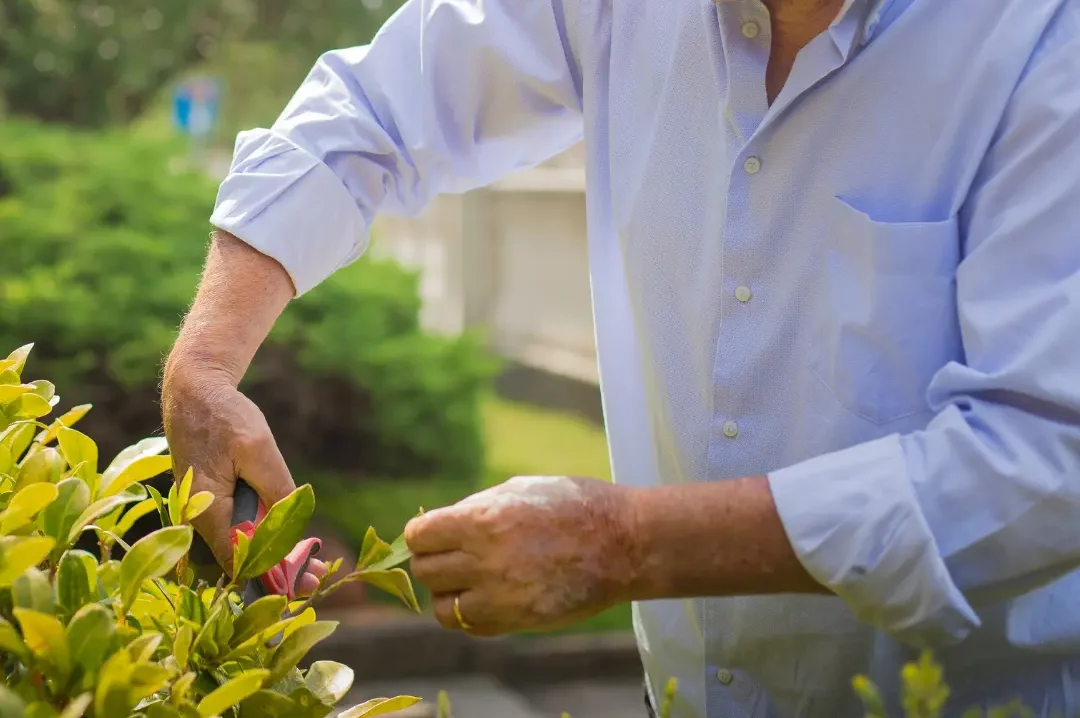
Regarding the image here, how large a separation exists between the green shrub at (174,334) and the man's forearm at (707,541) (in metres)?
4.80

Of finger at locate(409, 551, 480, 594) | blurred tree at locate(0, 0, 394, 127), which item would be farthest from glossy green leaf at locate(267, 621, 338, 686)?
blurred tree at locate(0, 0, 394, 127)

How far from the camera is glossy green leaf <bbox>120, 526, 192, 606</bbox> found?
116cm

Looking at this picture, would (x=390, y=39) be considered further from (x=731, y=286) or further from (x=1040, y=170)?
(x=1040, y=170)

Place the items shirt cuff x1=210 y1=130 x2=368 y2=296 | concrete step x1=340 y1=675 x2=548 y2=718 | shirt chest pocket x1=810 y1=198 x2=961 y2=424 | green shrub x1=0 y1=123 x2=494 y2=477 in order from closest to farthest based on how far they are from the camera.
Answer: shirt chest pocket x1=810 y1=198 x2=961 y2=424, shirt cuff x1=210 y1=130 x2=368 y2=296, concrete step x1=340 y1=675 x2=548 y2=718, green shrub x1=0 y1=123 x2=494 y2=477

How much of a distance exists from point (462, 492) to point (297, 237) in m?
5.02

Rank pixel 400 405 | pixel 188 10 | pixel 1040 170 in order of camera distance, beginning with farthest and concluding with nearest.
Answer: pixel 188 10
pixel 400 405
pixel 1040 170

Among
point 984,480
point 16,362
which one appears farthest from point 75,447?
point 984,480

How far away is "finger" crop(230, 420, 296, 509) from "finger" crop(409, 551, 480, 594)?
327 mm

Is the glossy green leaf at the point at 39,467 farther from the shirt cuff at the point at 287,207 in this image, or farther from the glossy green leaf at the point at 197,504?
the shirt cuff at the point at 287,207

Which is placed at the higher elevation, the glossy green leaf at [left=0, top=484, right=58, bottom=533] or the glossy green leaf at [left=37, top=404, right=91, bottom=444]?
the glossy green leaf at [left=0, top=484, right=58, bottom=533]

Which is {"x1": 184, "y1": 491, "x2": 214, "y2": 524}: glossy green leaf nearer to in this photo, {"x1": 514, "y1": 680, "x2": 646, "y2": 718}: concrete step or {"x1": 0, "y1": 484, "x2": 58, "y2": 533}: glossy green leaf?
{"x1": 0, "y1": 484, "x2": 58, "y2": 533}: glossy green leaf

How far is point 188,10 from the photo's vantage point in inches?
416

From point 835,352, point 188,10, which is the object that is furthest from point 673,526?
point 188,10

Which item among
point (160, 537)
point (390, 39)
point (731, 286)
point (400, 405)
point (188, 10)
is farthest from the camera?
point (188, 10)
